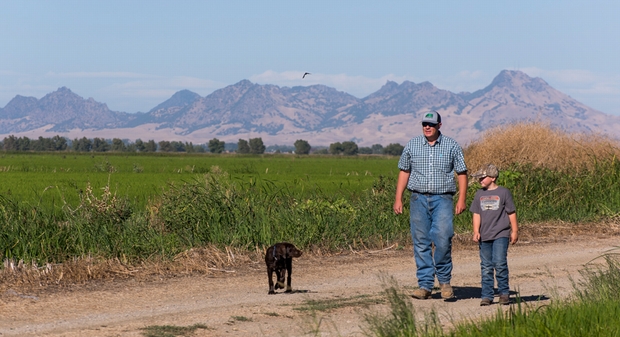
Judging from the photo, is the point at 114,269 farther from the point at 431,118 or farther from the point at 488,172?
the point at 488,172

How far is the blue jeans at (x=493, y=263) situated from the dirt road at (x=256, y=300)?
0.24 m

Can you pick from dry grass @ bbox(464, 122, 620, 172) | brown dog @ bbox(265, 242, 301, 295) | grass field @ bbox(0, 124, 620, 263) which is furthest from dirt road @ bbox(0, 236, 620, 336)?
dry grass @ bbox(464, 122, 620, 172)

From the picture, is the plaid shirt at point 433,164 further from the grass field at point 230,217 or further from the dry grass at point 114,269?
the grass field at point 230,217

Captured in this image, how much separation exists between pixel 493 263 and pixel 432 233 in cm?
83

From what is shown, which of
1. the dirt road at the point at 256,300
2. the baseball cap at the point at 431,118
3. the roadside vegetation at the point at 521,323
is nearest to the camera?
the roadside vegetation at the point at 521,323

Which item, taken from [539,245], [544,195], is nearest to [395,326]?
[539,245]

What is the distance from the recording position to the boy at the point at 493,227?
9938 mm

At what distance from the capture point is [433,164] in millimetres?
10398

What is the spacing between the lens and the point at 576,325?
25.1 feet

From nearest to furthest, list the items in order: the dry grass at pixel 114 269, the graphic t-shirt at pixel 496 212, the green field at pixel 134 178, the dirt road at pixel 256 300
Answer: the dirt road at pixel 256 300 < the graphic t-shirt at pixel 496 212 < the dry grass at pixel 114 269 < the green field at pixel 134 178

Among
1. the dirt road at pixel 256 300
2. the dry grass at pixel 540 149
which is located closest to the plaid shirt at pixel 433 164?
the dirt road at pixel 256 300

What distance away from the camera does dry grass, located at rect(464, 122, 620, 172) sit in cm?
2570

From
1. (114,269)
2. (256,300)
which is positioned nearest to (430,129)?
(256,300)

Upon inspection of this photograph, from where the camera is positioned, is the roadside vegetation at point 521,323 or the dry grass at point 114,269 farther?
the dry grass at point 114,269
